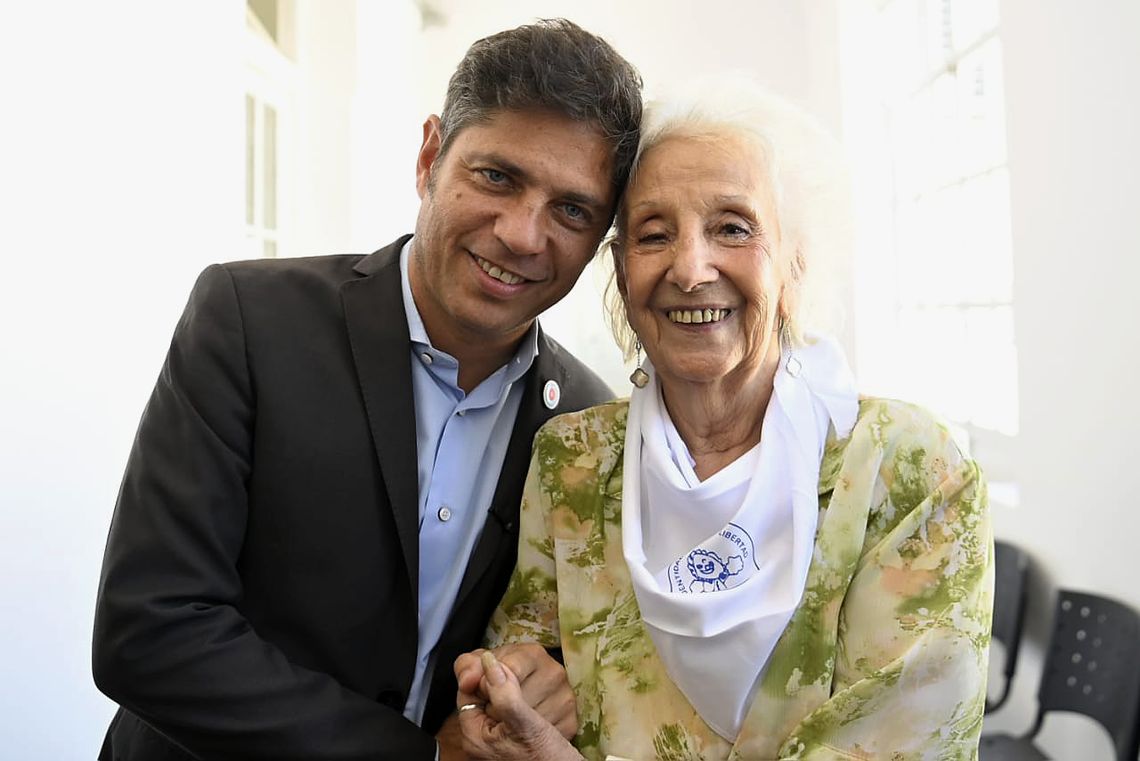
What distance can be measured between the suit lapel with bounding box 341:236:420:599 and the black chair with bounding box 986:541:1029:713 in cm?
217

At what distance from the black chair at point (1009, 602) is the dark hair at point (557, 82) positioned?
2089mm

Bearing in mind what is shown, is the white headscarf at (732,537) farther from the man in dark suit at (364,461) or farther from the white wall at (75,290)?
the white wall at (75,290)

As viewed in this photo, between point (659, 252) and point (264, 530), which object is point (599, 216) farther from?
point (264, 530)

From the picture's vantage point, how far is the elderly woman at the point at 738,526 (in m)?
1.19

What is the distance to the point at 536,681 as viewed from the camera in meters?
1.34

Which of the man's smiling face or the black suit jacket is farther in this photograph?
the man's smiling face

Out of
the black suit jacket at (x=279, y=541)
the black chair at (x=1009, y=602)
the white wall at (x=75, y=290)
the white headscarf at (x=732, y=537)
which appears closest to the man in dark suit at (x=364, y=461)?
the black suit jacket at (x=279, y=541)

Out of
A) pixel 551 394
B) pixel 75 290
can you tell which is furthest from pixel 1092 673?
pixel 75 290

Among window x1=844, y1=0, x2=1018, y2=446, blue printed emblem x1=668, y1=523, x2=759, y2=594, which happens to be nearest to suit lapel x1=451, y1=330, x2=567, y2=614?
blue printed emblem x1=668, y1=523, x2=759, y2=594

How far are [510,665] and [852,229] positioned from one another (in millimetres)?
875

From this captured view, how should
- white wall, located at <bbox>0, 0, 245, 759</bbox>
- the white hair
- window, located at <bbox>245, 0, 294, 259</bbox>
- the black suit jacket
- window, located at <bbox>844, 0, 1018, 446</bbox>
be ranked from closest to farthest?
the black suit jacket
the white hair
white wall, located at <bbox>0, 0, 245, 759</bbox>
window, located at <bbox>844, 0, 1018, 446</bbox>
window, located at <bbox>245, 0, 294, 259</bbox>

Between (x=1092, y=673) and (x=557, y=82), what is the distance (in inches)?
84.1

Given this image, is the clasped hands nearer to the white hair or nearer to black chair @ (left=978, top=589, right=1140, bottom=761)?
the white hair

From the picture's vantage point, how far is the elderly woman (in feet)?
3.89
